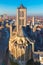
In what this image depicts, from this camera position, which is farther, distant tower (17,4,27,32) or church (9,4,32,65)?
distant tower (17,4,27,32)

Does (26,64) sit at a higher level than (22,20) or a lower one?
lower

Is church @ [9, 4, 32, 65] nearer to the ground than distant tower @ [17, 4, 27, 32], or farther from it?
nearer to the ground

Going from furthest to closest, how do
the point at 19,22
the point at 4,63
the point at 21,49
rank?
the point at 19,22 → the point at 4,63 → the point at 21,49

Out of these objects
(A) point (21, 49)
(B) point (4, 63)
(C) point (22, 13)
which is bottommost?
(B) point (4, 63)

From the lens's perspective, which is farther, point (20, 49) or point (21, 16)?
point (21, 16)

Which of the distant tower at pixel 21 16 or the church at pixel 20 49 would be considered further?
the distant tower at pixel 21 16

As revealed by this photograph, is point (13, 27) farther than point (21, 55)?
Yes

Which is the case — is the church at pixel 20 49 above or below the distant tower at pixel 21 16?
below

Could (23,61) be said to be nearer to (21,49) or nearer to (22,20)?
(21,49)

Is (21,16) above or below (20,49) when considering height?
above

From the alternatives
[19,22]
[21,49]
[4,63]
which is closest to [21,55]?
[21,49]

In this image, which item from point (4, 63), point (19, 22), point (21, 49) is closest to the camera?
point (21, 49)
